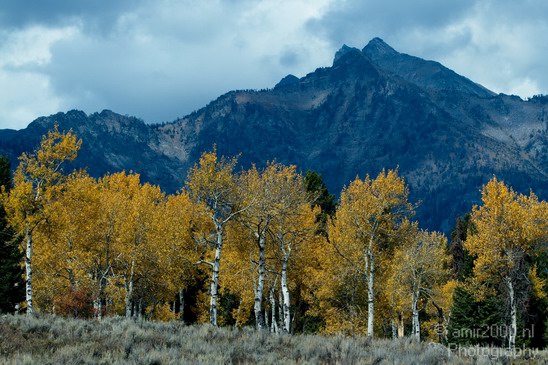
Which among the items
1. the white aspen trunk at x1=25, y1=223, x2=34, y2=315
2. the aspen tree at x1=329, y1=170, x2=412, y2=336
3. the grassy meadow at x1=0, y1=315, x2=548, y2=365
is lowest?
the grassy meadow at x1=0, y1=315, x2=548, y2=365

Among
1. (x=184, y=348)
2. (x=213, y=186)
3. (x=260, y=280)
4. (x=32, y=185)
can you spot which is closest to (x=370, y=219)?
(x=260, y=280)

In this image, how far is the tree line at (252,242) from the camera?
31938 mm

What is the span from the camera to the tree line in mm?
31938

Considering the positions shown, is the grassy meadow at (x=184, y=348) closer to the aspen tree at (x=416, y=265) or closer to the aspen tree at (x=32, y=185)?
the aspen tree at (x=32, y=185)

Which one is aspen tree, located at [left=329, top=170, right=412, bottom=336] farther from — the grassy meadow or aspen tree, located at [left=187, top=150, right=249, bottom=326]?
the grassy meadow

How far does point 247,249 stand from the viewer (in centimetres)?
4034

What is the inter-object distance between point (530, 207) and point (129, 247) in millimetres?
31452

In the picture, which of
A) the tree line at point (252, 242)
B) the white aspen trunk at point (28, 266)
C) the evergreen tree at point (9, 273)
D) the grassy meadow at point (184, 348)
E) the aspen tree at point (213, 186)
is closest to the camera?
the grassy meadow at point (184, 348)

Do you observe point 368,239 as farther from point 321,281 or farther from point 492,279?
point 492,279

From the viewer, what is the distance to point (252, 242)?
39406 millimetres

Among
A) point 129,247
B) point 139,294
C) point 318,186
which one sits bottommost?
point 139,294

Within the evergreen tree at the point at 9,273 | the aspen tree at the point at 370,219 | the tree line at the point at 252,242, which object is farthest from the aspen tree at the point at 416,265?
the evergreen tree at the point at 9,273

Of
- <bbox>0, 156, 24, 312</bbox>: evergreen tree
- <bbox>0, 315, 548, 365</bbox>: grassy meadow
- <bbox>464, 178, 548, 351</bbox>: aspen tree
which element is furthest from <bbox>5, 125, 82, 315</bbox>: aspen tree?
<bbox>464, 178, 548, 351</bbox>: aspen tree

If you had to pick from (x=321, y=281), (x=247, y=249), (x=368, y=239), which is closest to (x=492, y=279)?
(x=368, y=239)
